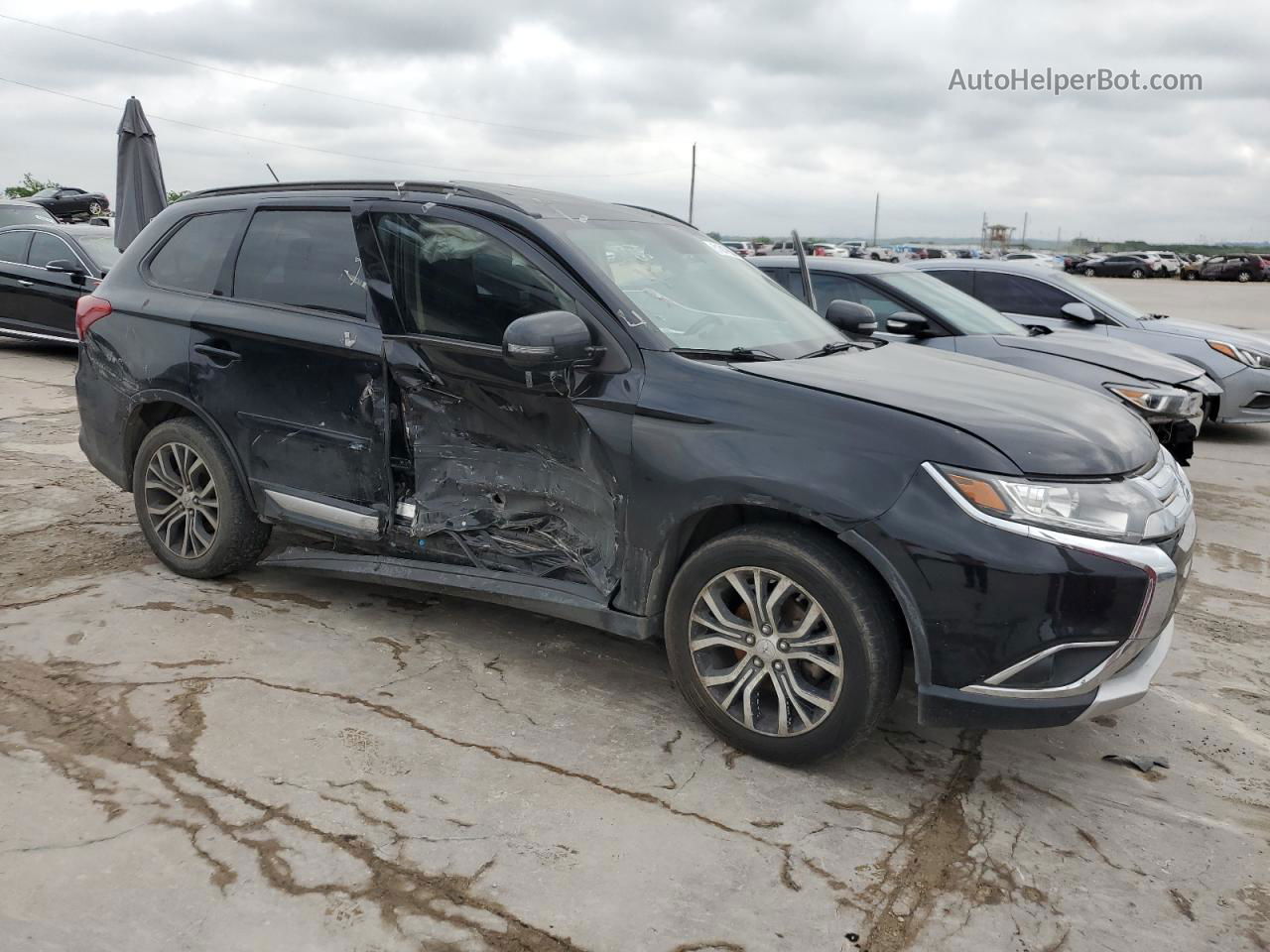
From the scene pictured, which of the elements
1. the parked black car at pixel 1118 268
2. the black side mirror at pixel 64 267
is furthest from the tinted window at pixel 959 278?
the parked black car at pixel 1118 268

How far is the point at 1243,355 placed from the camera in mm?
8664

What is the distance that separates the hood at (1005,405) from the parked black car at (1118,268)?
5330 cm

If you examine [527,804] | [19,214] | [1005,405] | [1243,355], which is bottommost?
[527,804]

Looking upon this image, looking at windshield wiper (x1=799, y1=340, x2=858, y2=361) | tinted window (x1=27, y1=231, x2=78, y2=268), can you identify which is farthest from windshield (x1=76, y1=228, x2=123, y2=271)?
windshield wiper (x1=799, y1=340, x2=858, y2=361)

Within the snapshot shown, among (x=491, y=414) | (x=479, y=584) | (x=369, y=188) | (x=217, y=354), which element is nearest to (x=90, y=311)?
(x=217, y=354)

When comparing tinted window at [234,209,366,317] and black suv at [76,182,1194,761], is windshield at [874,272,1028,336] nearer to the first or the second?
black suv at [76,182,1194,761]

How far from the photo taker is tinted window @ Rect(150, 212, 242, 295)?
14.8ft

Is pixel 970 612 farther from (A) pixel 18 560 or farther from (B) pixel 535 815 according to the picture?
(A) pixel 18 560

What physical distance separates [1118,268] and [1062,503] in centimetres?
5525

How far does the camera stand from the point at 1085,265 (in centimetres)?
5312

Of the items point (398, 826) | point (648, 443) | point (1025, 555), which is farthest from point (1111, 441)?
point (398, 826)

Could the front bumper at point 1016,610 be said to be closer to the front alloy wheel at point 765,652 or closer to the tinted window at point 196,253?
the front alloy wheel at point 765,652

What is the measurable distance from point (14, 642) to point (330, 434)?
1425 millimetres

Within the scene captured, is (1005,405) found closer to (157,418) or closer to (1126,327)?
(157,418)
